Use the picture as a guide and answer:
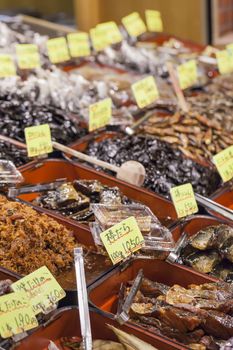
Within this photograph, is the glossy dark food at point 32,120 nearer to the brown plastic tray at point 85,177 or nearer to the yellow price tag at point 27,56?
the brown plastic tray at point 85,177

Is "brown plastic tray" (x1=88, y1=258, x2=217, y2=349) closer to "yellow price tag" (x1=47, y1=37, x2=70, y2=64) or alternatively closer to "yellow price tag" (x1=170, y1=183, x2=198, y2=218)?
"yellow price tag" (x1=170, y1=183, x2=198, y2=218)

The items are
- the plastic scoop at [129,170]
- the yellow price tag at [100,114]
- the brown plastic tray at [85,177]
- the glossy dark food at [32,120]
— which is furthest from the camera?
the yellow price tag at [100,114]

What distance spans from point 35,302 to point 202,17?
4637 millimetres

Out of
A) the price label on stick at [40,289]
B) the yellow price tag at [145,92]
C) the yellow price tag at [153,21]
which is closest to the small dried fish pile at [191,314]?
the price label on stick at [40,289]

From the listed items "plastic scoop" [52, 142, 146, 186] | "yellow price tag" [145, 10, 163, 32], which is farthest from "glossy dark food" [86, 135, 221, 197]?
"yellow price tag" [145, 10, 163, 32]

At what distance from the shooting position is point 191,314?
2164 millimetres

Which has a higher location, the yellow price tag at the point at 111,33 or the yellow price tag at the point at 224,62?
the yellow price tag at the point at 111,33

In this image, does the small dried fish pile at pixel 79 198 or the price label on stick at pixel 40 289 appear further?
the small dried fish pile at pixel 79 198

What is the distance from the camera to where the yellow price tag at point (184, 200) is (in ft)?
9.37

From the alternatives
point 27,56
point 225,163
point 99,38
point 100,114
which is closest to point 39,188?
point 100,114

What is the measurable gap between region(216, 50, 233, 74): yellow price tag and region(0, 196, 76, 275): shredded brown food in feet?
8.25

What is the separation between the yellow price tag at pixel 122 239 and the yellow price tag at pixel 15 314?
1.54 ft

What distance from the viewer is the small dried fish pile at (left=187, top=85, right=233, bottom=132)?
12.9 ft

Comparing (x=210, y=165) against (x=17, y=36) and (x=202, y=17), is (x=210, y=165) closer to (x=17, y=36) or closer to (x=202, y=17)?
(x=17, y=36)
